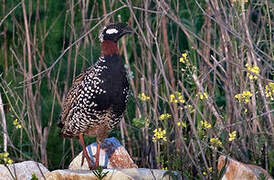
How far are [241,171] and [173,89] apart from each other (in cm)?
72

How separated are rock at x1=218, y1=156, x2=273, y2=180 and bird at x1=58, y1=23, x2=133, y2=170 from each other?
3.30 ft

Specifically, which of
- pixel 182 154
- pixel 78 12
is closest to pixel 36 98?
pixel 78 12

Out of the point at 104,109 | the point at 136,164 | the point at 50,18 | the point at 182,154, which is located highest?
the point at 50,18

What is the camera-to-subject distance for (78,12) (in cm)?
597

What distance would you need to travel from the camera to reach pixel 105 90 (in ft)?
14.8

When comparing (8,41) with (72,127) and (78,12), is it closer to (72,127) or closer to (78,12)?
(78,12)

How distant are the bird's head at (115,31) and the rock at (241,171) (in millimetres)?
1308

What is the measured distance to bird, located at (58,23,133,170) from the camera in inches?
177

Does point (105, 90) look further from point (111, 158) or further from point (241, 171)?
point (241, 171)

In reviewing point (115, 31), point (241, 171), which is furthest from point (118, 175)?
point (115, 31)

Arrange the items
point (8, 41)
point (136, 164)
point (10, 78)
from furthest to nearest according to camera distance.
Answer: point (8, 41) < point (10, 78) < point (136, 164)

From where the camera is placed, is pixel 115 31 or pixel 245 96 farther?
pixel 115 31

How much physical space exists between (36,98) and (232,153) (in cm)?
194

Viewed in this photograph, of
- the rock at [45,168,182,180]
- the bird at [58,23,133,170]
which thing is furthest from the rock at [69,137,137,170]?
the rock at [45,168,182,180]
